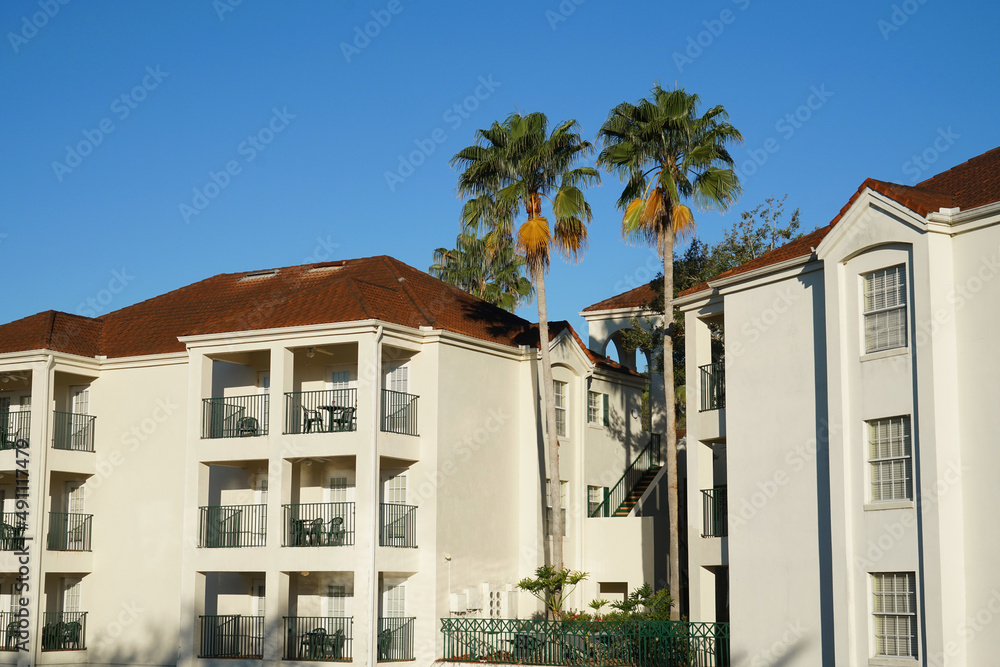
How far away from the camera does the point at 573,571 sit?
36.1 metres

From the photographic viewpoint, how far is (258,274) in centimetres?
3938

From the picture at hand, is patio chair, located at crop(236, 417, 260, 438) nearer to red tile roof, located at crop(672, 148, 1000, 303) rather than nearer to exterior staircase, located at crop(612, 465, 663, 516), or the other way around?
exterior staircase, located at crop(612, 465, 663, 516)

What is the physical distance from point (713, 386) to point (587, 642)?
22.6ft

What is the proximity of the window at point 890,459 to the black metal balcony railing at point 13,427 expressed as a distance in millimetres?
23138

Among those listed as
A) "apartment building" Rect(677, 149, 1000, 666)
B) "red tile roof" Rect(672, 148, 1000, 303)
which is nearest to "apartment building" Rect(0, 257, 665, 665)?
"apartment building" Rect(677, 149, 1000, 666)

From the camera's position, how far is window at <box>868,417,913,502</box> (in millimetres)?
24031

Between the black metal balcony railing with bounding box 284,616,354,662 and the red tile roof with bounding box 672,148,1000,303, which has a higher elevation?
the red tile roof with bounding box 672,148,1000,303

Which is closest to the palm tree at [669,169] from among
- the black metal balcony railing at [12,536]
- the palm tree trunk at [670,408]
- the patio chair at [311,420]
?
the palm tree trunk at [670,408]

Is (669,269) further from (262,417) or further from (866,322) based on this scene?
(262,417)

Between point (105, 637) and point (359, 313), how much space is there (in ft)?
40.0

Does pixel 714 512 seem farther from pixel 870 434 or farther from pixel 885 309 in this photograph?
pixel 885 309

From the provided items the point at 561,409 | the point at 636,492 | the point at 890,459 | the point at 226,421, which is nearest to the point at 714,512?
the point at 890,459

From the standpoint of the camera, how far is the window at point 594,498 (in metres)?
38.2

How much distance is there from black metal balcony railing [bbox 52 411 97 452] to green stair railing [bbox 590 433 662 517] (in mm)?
15115
